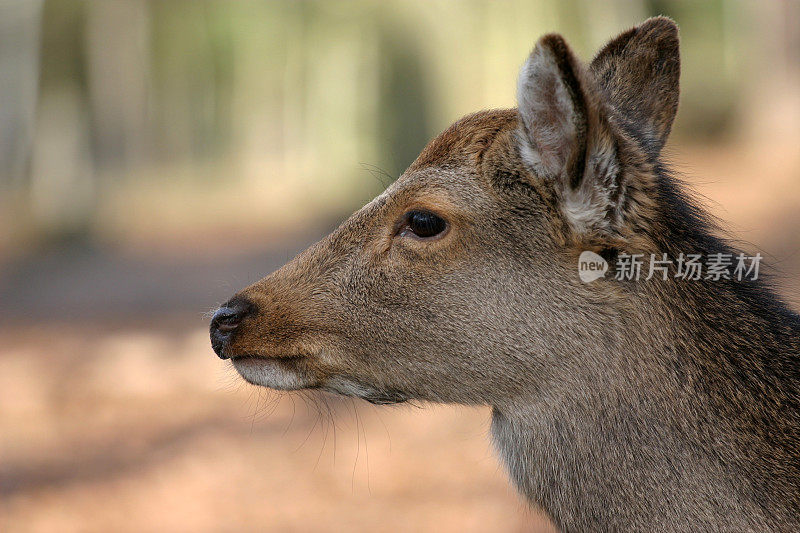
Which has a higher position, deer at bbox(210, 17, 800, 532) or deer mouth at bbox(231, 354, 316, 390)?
deer at bbox(210, 17, 800, 532)

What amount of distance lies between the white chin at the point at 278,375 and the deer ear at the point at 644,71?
157cm

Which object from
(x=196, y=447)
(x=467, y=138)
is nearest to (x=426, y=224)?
(x=467, y=138)

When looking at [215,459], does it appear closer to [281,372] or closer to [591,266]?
[281,372]

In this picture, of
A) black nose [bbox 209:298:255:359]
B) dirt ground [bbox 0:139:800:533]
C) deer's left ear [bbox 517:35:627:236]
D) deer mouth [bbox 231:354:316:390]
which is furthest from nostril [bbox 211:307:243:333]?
dirt ground [bbox 0:139:800:533]

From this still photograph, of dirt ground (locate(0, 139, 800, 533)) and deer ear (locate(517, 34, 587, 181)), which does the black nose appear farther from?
dirt ground (locate(0, 139, 800, 533))

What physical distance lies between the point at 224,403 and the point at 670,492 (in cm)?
624

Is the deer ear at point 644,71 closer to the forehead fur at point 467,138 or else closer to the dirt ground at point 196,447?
the forehead fur at point 467,138

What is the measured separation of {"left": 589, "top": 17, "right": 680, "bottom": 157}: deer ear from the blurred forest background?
9.24 feet

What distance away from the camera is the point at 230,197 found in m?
17.2

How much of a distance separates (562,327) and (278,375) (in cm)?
100

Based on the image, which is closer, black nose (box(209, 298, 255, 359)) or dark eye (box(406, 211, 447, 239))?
dark eye (box(406, 211, 447, 239))

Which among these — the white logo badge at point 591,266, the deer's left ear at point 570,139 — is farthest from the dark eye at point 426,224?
the white logo badge at point 591,266

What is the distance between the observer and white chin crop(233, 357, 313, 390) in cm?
327

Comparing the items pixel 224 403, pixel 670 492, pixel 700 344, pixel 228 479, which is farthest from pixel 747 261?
pixel 224 403
